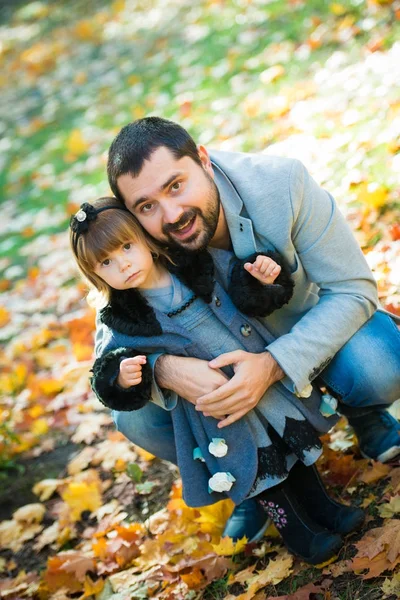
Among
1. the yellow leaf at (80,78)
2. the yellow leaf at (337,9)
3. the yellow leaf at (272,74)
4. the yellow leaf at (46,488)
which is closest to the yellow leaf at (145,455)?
the yellow leaf at (46,488)

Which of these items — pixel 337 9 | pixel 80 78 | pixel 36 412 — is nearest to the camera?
pixel 36 412

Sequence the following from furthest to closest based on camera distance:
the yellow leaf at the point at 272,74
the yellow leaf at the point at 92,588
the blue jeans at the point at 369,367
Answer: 1. the yellow leaf at the point at 272,74
2. the yellow leaf at the point at 92,588
3. the blue jeans at the point at 369,367

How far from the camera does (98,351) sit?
233 centimetres

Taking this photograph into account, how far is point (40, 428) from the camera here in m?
3.54

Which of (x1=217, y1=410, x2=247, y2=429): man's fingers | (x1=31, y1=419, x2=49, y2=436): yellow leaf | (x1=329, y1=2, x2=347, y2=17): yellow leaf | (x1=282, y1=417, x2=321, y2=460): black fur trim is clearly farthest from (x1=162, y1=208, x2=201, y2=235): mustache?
(x1=329, y1=2, x2=347, y2=17): yellow leaf

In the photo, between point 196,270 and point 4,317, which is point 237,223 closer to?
point 196,270

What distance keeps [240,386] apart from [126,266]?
0.52 m

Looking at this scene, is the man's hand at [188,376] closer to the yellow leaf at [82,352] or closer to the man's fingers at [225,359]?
the man's fingers at [225,359]

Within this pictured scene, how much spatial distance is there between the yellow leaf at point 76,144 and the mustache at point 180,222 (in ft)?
15.0

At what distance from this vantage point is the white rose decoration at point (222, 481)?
86.9 inches

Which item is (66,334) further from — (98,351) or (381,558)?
(381,558)

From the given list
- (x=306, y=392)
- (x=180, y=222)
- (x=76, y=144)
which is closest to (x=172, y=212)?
(x=180, y=222)

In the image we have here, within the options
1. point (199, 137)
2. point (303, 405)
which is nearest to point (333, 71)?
point (199, 137)

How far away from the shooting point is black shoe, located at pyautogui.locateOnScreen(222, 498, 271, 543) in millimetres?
2428
